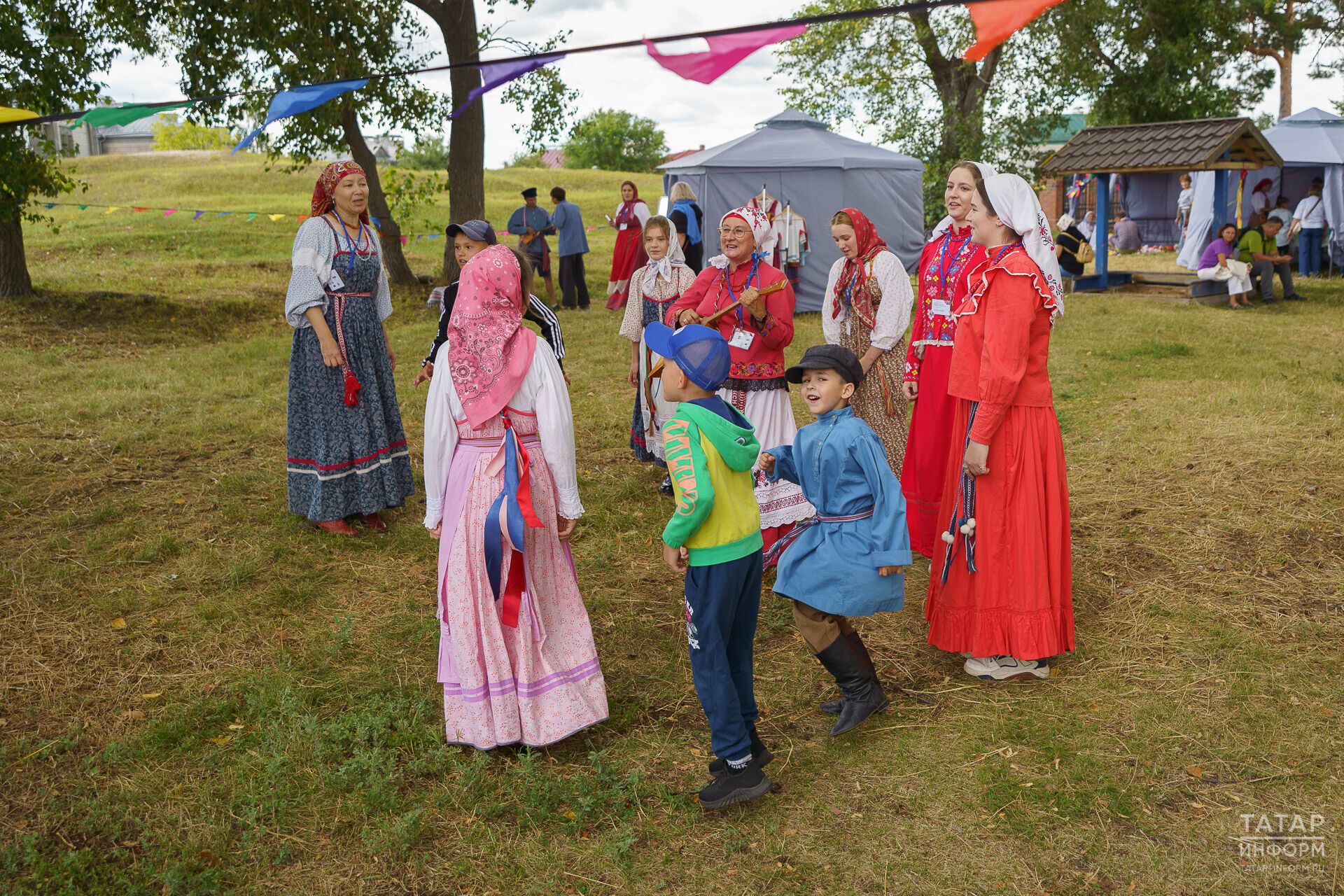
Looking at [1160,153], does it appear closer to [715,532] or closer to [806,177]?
[806,177]

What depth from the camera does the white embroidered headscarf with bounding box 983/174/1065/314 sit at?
155 inches

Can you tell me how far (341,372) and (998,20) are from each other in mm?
3873

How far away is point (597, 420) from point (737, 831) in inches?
218

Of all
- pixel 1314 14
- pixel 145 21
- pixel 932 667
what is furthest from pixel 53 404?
pixel 1314 14

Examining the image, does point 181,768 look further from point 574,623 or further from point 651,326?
point 651,326

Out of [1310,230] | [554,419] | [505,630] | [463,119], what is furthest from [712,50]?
[1310,230]

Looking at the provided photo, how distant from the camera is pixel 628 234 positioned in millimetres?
13648

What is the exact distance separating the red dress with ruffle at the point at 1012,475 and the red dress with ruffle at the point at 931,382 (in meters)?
0.68

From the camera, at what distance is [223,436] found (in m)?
7.90

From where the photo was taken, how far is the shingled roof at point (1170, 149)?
14.2 meters

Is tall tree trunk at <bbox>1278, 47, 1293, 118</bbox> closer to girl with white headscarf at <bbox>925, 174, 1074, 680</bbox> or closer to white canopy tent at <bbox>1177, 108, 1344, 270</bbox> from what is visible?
white canopy tent at <bbox>1177, 108, 1344, 270</bbox>

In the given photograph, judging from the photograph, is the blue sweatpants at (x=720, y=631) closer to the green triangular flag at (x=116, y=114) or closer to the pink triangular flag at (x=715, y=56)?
the pink triangular flag at (x=715, y=56)

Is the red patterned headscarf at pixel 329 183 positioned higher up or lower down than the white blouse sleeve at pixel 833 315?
higher up

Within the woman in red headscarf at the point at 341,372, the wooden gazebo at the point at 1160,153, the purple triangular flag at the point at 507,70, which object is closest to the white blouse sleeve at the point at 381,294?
the woman in red headscarf at the point at 341,372
